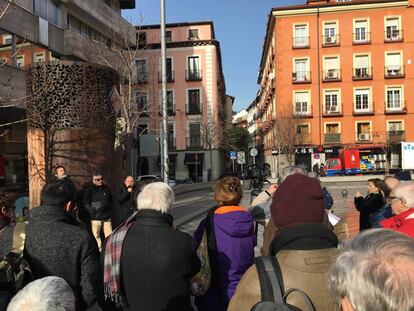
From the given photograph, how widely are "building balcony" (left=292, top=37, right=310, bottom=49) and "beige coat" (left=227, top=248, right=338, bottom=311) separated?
164 feet

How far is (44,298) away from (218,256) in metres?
1.82

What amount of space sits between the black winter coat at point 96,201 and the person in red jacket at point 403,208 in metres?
5.93

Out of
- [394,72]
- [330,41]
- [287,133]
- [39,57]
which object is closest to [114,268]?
[39,57]

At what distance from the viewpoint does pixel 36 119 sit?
32.2ft

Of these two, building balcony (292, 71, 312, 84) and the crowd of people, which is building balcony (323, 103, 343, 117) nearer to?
building balcony (292, 71, 312, 84)

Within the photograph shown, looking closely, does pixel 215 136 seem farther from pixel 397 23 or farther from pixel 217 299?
pixel 217 299

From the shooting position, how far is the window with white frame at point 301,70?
163 ft

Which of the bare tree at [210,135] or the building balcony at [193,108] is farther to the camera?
the building balcony at [193,108]

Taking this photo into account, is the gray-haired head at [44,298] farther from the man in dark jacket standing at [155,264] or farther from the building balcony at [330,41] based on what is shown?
the building balcony at [330,41]

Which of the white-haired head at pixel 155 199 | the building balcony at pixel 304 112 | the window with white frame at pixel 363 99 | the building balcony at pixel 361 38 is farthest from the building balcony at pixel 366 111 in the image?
the white-haired head at pixel 155 199

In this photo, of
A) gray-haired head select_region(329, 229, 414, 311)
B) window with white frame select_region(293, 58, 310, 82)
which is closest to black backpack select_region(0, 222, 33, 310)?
gray-haired head select_region(329, 229, 414, 311)

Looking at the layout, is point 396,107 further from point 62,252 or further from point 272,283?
point 272,283

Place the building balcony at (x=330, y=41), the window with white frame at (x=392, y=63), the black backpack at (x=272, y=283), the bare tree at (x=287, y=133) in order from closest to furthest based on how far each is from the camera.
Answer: the black backpack at (x=272, y=283) → the bare tree at (x=287, y=133) → the window with white frame at (x=392, y=63) → the building balcony at (x=330, y=41)

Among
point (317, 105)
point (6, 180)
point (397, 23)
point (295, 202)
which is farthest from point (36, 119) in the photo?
point (397, 23)
